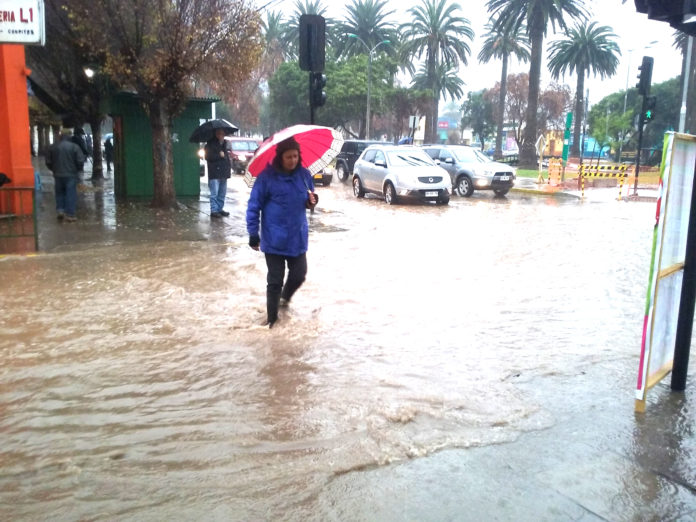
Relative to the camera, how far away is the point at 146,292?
7375 mm

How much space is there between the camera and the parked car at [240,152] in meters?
29.4

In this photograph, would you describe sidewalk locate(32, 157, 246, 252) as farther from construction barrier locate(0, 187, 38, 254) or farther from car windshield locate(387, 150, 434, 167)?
car windshield locate(387, 150, 434, 167)

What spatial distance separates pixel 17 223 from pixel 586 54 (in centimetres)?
5077

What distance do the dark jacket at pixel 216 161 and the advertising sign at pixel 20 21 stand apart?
524 cm

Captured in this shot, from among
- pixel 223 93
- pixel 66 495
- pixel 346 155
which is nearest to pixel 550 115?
pixel 346 155

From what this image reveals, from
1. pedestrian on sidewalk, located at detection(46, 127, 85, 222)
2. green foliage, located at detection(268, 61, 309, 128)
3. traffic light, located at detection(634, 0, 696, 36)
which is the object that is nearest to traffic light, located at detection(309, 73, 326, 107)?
pedestrian on sidewalk, located at detection(46, 127, 85, 222)

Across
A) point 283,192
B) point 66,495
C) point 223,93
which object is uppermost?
point 223,93

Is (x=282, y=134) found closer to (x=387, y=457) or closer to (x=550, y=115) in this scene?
(x=387, y=457)

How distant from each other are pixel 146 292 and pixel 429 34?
45.7 metres

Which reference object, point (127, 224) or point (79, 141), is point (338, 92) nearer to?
point (79, 141)

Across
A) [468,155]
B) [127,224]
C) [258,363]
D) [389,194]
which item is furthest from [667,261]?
[468,155]

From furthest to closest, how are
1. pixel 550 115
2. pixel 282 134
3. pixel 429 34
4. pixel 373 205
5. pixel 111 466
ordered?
1. pixel 550 115
2. pixel 429 34
3. pixel 373 205
4. pixel 282 134
5. pixel 111 466

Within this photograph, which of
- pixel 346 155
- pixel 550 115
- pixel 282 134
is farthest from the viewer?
pixel 550 115

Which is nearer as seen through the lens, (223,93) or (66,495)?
(66,495)
